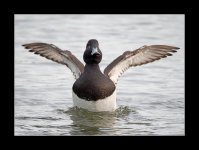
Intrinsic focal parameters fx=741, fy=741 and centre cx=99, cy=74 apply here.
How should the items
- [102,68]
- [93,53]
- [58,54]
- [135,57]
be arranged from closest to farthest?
[93,53]
[58,54]
[135,57]
[102,68]

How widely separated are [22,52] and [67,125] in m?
6.28

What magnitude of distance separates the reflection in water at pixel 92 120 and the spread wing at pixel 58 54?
0.88m

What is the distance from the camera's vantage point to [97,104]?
13.0 metres

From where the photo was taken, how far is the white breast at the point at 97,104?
13031 mm

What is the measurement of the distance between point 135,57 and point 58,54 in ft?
4.92

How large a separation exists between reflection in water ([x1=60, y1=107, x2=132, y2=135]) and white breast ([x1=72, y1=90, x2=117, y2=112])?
13 centimetres

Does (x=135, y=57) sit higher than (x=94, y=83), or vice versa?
(x=135, y=57)

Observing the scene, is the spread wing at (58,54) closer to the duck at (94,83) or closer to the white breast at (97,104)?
the duck at (94,83)

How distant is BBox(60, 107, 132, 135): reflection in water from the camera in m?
12.4

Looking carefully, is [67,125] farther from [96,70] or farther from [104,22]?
[104,22]

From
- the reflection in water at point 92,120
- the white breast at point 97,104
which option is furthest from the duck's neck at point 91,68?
the reflection in water at point 92,120

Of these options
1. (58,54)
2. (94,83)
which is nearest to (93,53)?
(94,83)

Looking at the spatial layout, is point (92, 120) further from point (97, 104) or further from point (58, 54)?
point (58, 54)

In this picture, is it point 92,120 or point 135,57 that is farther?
point 135,57
